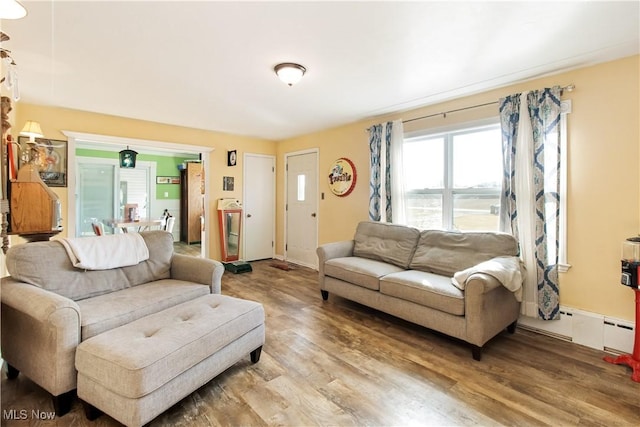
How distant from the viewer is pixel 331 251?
11.7ft

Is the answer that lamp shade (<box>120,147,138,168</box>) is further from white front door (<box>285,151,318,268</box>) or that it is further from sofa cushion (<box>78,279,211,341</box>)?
sofa cushion (<box>78,279,211,341</box>)

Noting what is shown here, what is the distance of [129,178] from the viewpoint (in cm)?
702

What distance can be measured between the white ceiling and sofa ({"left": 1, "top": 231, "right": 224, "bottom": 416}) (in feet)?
4.90

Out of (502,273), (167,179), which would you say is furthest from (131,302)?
(167,179)

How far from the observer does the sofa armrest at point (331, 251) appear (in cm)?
352

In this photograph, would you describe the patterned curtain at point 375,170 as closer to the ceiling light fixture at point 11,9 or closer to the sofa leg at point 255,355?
the sofa leg at point 255,355

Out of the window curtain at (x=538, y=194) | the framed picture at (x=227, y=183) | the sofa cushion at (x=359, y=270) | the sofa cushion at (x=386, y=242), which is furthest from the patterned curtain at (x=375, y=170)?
the framed picture at (x=227, y=183)

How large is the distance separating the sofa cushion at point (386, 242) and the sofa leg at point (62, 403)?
111 inches

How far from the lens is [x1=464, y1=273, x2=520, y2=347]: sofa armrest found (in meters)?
2.25

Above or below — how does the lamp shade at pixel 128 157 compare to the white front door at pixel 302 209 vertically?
above

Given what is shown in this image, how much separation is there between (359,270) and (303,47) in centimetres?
212

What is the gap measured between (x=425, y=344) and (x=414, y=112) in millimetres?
2650

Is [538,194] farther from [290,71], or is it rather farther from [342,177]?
[342,177]

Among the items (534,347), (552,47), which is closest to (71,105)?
(552,47)
